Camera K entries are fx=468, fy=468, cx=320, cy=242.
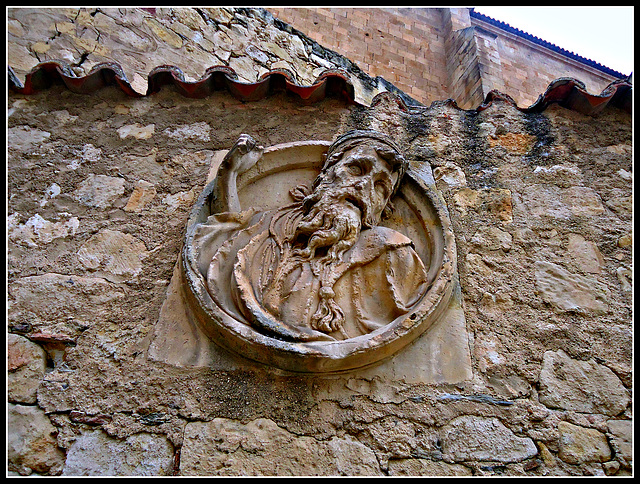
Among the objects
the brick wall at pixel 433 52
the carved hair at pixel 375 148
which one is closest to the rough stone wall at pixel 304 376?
the carved hair at pixel 375 148

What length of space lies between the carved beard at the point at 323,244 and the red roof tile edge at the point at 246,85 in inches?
39.7

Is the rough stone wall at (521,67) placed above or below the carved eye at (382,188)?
above

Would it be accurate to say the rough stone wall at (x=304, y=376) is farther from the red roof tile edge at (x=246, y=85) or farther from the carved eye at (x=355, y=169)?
the carved eye at (x=355, y=169)

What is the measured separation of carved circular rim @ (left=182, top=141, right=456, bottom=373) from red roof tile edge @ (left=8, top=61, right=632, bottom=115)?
52.4 inches

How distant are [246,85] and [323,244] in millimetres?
1416

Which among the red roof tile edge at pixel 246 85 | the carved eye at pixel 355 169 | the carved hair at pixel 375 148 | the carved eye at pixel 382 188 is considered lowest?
the carved eye at pixel 382 188

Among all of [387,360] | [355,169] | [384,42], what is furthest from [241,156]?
[384,42]

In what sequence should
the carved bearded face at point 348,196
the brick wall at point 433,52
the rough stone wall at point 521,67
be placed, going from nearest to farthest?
the carved bearded face at point 348,196, the rough stone wall at point 521,67, the brick wall at point 433,52

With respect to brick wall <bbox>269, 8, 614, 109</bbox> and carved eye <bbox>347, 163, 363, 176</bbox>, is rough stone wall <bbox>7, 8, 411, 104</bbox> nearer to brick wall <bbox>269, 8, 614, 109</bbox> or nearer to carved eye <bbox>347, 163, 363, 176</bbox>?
carved eye <bbox>347, 163, 363, 176</bbox>

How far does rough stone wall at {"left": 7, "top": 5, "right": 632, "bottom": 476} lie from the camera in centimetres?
181

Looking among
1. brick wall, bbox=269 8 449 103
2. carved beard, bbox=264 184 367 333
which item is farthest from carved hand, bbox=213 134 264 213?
brick wall, bbox=269 8 449 103

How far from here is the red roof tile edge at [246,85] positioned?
308 cm

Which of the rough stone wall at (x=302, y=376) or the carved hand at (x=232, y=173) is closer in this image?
the rough stone wall at (x=302, y=376)

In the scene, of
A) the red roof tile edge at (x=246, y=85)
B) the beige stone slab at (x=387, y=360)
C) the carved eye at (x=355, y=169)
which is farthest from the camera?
the red roof tile edge at (x=246, y=85)
